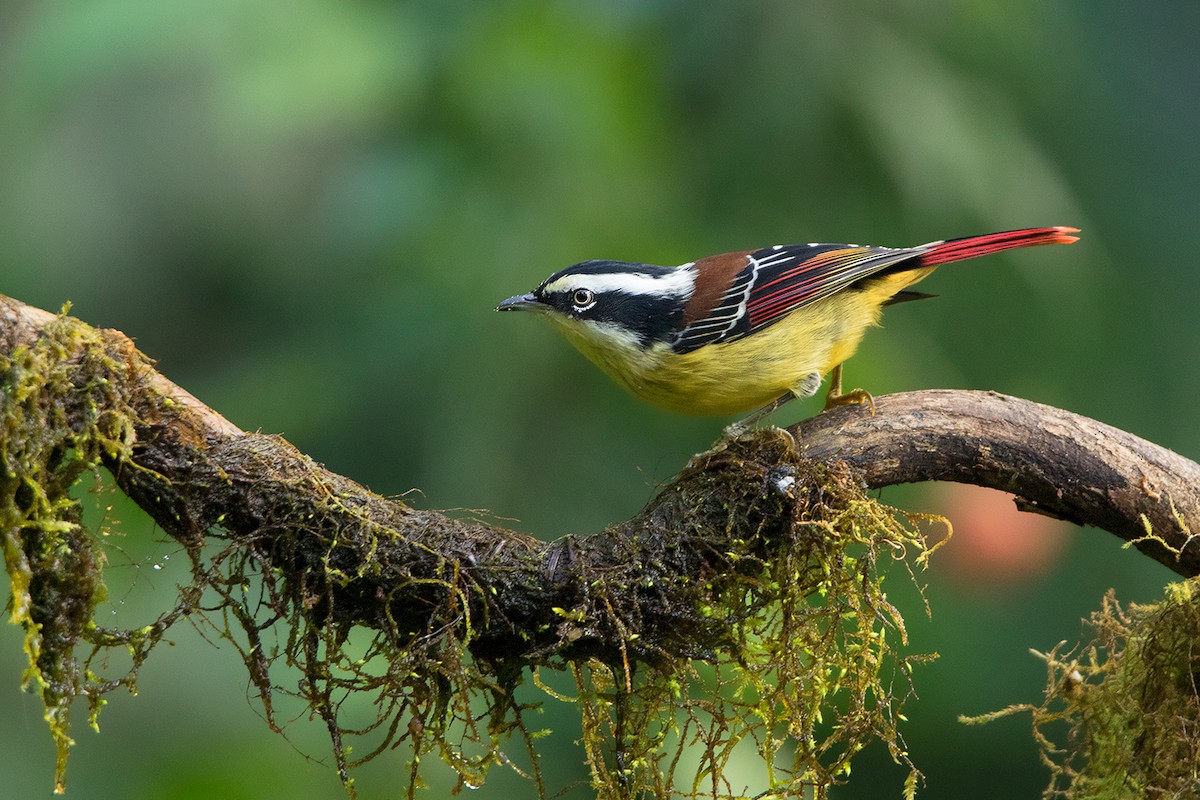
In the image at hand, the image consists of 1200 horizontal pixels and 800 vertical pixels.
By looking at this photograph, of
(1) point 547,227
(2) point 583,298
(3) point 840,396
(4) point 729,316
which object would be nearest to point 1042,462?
(3) point 840,396

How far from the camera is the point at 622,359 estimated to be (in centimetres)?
394

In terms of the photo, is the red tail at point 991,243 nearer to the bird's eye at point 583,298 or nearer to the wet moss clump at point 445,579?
the bird's eye at point 583,298

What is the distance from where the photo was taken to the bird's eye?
3.92 m

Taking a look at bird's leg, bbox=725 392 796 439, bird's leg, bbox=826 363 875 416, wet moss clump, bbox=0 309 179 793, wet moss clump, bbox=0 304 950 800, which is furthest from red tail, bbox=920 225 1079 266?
wet moss clump, bbox=0 309 179 793

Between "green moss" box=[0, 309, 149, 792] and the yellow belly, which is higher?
the yellow belly

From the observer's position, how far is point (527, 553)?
300 centimetres

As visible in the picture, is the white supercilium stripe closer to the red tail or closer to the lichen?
the red tail

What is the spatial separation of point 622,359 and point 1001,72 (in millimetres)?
2609

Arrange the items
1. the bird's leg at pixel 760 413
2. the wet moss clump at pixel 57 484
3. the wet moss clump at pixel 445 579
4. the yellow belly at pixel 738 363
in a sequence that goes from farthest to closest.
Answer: the yellow belly at pixel 738 363 → the bird's leg at pixel 760 413 → the wet moss clump at pixel 445 579 → the wet moss clump at pixel 57 484

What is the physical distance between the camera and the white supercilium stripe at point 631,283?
393 centimetres

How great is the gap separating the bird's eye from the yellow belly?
117mm

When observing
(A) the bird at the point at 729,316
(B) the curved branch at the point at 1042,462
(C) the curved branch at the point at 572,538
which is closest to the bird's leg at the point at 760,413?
(A) the bird at the point at 729,316

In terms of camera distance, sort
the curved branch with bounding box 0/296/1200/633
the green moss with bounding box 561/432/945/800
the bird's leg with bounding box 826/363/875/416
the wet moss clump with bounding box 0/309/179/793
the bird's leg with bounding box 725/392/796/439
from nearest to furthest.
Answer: the wet moss clump with bounding box 0/309/179/793, the curved branch with bounding box 0/296/1200/633, the green moss with bounding box 561/432/945/800, the bird's leg with bounding box 826/363/875/416, the bird's leg with bounding box 725/392/796/439

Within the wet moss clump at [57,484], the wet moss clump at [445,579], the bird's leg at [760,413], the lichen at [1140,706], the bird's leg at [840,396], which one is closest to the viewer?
the wet moss clump at [57,484]
